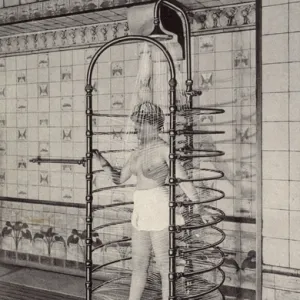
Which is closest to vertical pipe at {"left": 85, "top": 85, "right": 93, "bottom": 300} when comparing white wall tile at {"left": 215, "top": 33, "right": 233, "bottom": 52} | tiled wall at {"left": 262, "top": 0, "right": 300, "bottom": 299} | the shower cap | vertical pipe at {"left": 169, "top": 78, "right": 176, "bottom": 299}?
the shower cap

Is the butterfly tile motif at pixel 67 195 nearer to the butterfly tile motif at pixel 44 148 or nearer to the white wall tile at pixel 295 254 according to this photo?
the butterfly tile motif at pixel 44 148

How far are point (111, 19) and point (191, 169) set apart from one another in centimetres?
129

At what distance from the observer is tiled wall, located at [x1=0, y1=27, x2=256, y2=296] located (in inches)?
108

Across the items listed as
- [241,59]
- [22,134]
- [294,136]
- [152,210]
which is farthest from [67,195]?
[294,136]

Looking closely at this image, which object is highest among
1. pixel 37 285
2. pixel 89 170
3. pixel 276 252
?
pixel 89 170

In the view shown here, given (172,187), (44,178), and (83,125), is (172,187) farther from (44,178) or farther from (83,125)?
(44,178)

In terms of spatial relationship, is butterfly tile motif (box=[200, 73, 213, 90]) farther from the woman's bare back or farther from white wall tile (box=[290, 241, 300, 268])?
A: white wall tile (box=[290, 241, 300, 268])

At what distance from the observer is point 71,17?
3.00m

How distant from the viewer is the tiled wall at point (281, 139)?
6.36 ft

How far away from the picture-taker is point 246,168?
275cm

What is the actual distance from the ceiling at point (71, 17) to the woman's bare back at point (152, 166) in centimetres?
98

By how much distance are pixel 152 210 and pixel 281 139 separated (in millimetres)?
675

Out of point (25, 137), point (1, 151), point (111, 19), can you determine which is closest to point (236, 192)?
point (111, 19)

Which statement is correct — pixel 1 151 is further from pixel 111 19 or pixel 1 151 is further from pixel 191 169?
pixel 191 169
